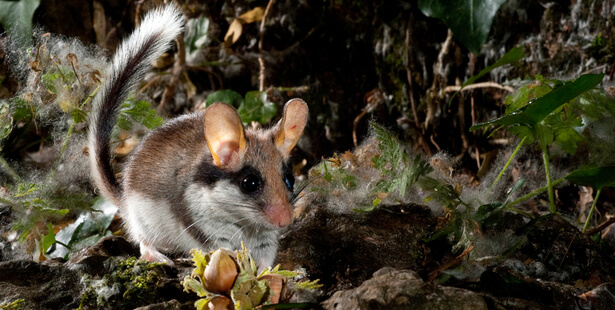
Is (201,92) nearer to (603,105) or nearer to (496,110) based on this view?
(496,110)

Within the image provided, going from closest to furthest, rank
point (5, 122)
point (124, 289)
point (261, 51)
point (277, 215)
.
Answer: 1. point (124, 289)
2. point (277, 215)
3. point (5, 122)
4. point (261, 51)

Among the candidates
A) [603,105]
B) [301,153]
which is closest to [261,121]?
[301,153]

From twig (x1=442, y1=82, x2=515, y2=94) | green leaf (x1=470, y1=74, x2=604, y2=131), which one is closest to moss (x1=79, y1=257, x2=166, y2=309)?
green leaf (x1=470, y1=74, x2=604, y2=131)

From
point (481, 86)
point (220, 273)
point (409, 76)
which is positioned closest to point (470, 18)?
point (481, 86)

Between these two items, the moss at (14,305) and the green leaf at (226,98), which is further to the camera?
the green leaf at (226,98)

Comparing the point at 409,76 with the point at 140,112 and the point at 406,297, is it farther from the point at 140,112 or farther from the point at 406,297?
the point at 406,297

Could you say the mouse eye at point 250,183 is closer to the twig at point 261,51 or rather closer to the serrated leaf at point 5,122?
the serrated leaf at point 5,122

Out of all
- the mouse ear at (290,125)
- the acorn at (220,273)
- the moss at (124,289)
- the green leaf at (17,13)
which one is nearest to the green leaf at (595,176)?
the mouse ear at (290,125)
